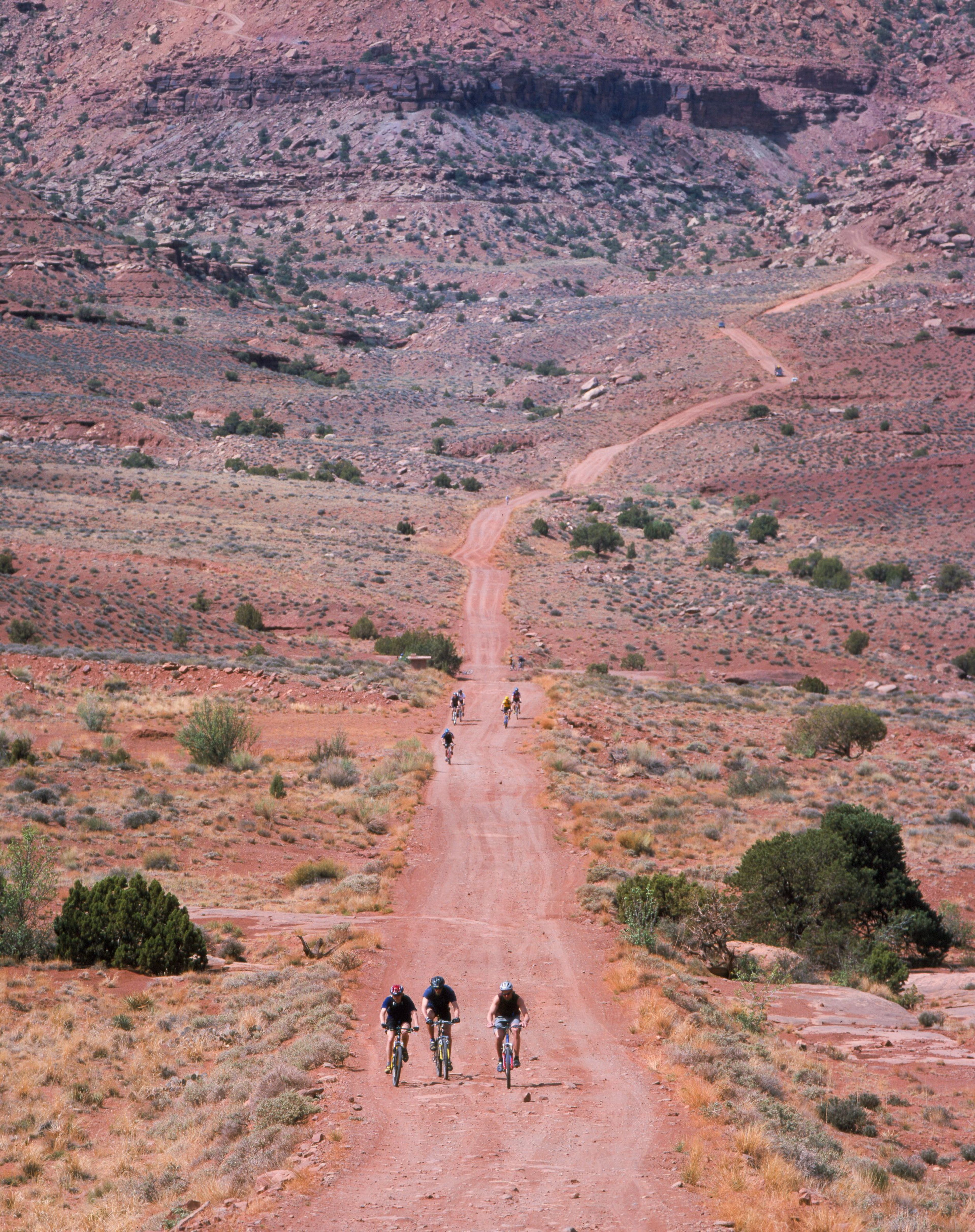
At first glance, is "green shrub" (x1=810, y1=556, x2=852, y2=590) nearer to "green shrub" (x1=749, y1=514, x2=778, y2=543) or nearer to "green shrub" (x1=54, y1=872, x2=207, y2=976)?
"green shrub" (x1=749, y1=514, x2=778, y2=543)

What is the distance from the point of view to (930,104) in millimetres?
157625

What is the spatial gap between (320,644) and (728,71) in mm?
133148

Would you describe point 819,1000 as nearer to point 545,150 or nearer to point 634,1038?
point 634,1038

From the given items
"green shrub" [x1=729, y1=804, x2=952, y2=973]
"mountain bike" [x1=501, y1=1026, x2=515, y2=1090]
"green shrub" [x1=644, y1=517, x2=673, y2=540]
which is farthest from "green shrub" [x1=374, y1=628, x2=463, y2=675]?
"mountain bike" [x1=501, y1=1026, x2=515, y2=1090]

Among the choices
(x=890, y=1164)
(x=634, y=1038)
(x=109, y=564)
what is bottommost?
(x=890, y=1164)

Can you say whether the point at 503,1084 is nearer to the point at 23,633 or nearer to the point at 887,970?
the point at 887,970

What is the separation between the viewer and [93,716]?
30.7 m

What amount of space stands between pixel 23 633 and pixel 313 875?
71.1ft

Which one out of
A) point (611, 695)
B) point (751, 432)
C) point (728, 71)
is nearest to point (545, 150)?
point (728, 71)

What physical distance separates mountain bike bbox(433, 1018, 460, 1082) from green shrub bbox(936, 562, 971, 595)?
5127cm

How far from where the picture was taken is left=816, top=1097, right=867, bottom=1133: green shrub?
13398 millimetres

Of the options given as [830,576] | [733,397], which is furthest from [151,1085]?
[733,397]

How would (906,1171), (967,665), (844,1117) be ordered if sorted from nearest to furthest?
(906,1171) → (844,1117) → (967,665)

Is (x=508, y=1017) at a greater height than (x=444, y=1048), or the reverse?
(x=508, y=1017)
